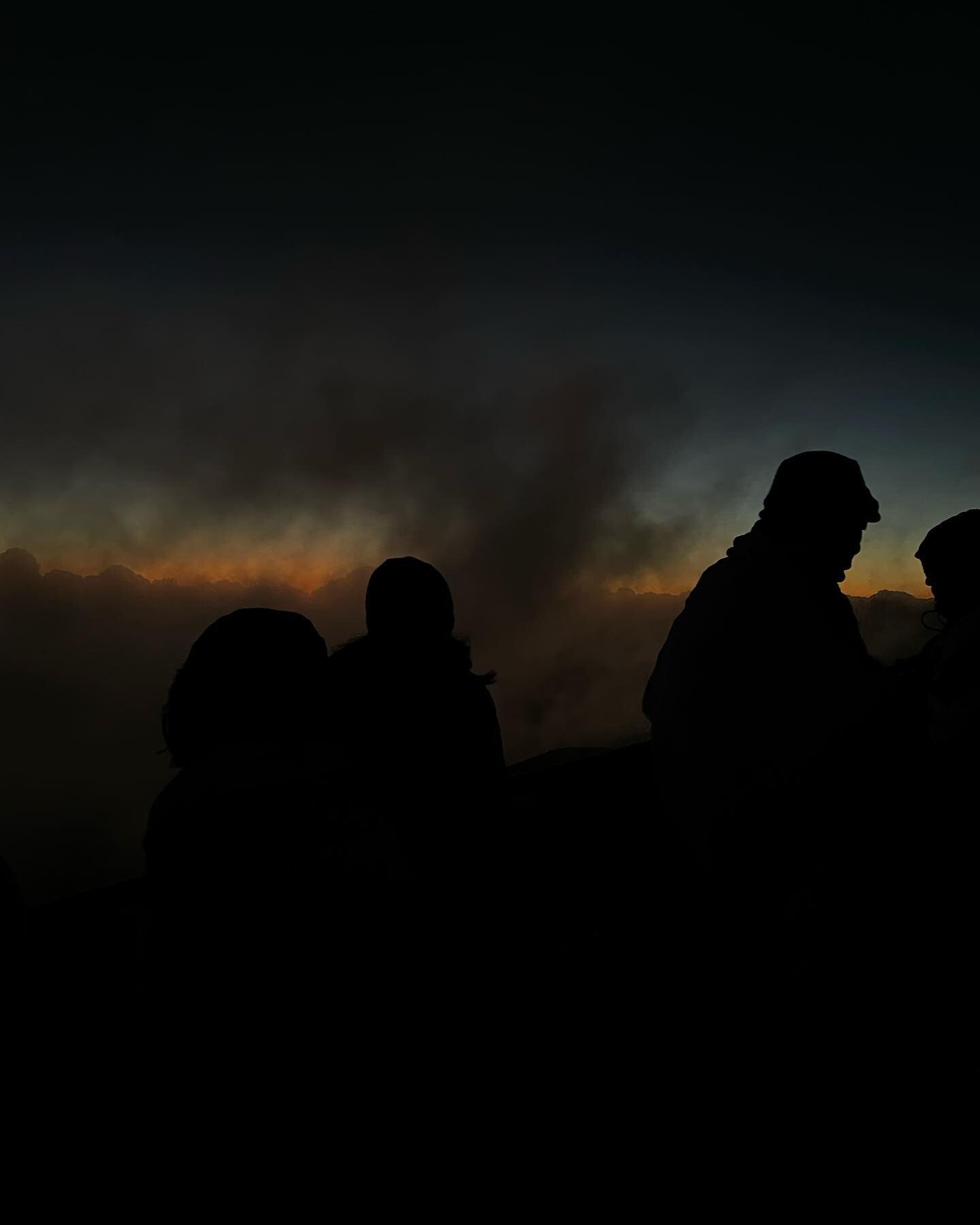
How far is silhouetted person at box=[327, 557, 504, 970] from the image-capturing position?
9.37ft

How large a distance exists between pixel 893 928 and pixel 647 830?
2195mm

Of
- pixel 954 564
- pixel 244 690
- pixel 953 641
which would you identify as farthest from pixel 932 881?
pixel 244 690

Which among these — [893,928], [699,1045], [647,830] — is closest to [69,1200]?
[699,1045]

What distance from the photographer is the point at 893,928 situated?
2025mm

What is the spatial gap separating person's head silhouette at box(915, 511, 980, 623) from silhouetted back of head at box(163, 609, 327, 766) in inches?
102

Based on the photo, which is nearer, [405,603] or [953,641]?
[953,641]

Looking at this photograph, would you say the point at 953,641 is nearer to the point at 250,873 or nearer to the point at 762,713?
the point at 762,713

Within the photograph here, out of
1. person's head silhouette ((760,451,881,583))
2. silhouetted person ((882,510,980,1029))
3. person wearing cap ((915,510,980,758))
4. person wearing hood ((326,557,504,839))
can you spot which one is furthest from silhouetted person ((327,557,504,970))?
person wearing cap ((915,510,980,758))

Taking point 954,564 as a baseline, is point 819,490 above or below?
above

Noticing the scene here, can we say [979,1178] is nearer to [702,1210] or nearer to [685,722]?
[702,1210]

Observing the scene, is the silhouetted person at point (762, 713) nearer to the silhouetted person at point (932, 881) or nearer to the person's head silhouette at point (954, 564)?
the silhouetted person at point (932, 881)

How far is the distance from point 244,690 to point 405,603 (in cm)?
103

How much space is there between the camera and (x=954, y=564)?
3.23 m

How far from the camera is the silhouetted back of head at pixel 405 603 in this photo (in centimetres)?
295
